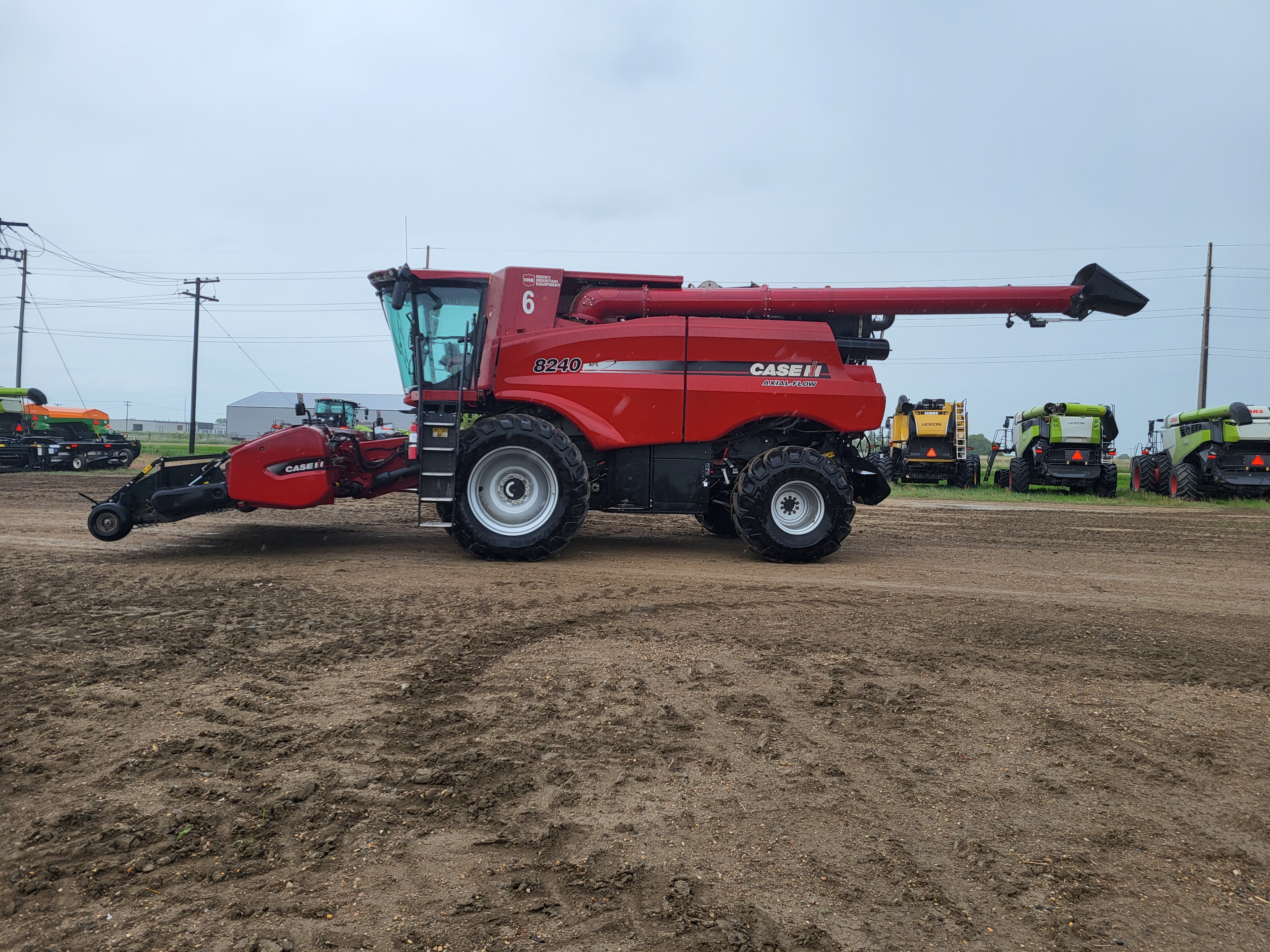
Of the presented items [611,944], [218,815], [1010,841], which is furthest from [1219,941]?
[218,815]

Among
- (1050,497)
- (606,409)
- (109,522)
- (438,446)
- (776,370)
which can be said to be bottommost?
(109,522)

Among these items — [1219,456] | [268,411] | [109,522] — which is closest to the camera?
[109,522]

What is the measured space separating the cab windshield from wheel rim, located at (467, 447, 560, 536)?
1021mm

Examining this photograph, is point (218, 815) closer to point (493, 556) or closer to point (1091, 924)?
point (1091, 924)

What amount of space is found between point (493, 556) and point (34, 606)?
3.59 metres

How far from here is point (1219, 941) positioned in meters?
2.15

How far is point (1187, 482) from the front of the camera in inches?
704

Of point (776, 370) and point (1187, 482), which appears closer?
point (776, 370)

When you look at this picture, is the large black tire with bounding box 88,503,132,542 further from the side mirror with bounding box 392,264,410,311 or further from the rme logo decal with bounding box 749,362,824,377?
the rme logo decal with bounding box 749,362,824,377

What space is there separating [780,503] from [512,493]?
271cm

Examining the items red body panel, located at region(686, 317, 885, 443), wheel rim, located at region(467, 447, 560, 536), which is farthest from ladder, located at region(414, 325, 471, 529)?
red body panel, located at region(686, 317, 885, 443)

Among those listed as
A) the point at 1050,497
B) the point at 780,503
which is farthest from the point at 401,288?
the point at 1050,497

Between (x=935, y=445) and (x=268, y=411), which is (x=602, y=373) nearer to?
(x=935, y=445)

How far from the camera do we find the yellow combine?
72.0 feet
